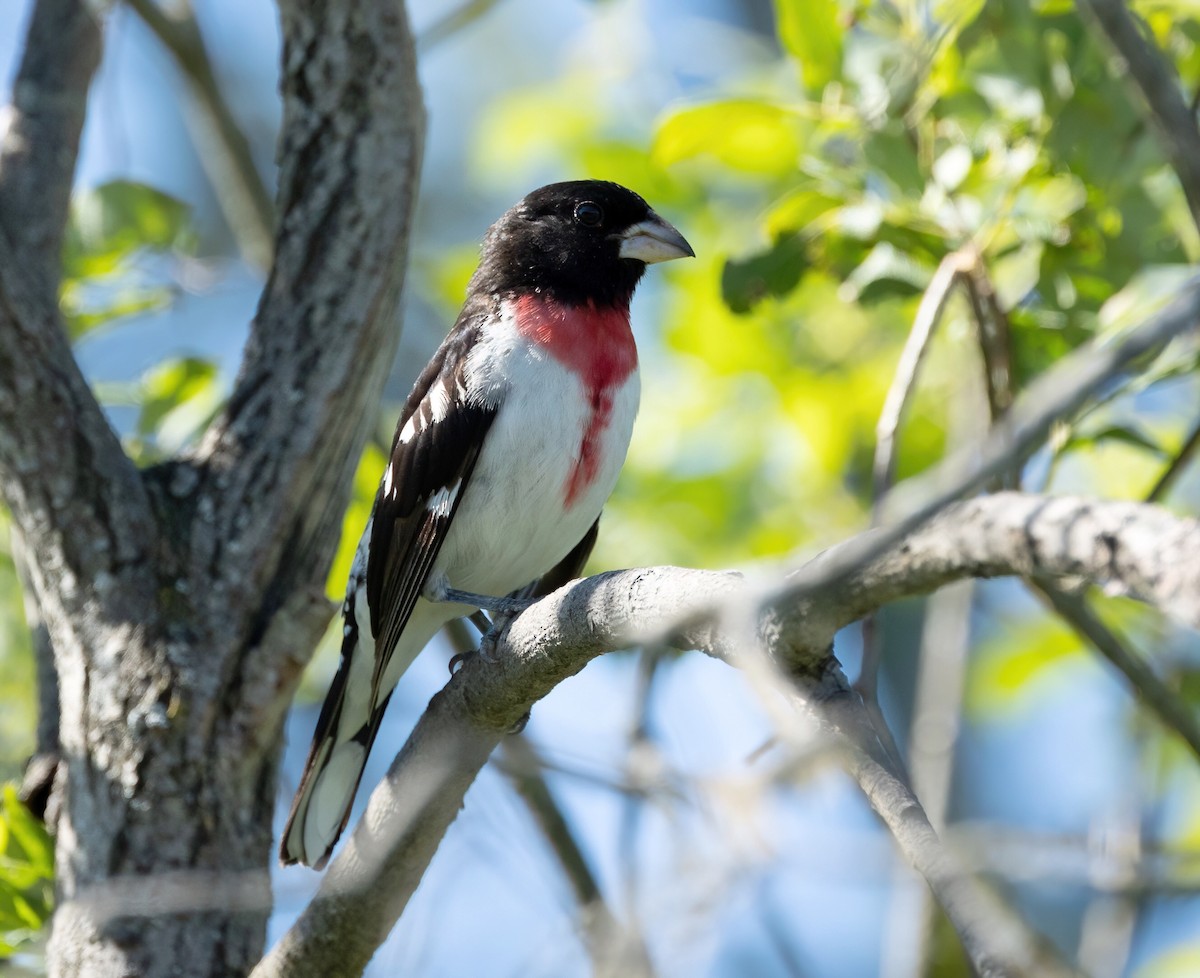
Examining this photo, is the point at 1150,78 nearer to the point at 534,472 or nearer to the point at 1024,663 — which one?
the point at 534,472

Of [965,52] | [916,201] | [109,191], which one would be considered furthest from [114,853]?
[965,52]

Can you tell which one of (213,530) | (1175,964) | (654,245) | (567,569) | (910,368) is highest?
(654,245)

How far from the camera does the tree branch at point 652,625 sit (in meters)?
1.36

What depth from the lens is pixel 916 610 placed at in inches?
367

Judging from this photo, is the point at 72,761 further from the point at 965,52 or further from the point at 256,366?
the point at 965,52

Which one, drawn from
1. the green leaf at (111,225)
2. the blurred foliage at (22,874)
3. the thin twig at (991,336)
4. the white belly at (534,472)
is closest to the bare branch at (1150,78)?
the thin twig at (991,336)

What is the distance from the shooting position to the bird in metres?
3.78

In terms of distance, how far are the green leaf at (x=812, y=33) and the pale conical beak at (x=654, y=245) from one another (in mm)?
788

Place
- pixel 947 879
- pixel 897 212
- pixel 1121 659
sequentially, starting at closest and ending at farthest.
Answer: pixel 947 879 → pixel 1121 659 → pixel 897 212

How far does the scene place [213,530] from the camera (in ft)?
11.6

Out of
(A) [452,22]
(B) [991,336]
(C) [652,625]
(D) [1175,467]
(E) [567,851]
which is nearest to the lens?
(C) [652,625]

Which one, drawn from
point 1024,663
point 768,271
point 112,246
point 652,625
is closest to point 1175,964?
point 1024,663

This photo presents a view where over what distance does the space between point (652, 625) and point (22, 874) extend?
6.84ft

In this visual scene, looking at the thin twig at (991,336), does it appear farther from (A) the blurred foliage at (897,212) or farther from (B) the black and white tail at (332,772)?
(B) the black and white tail at (332,772)
